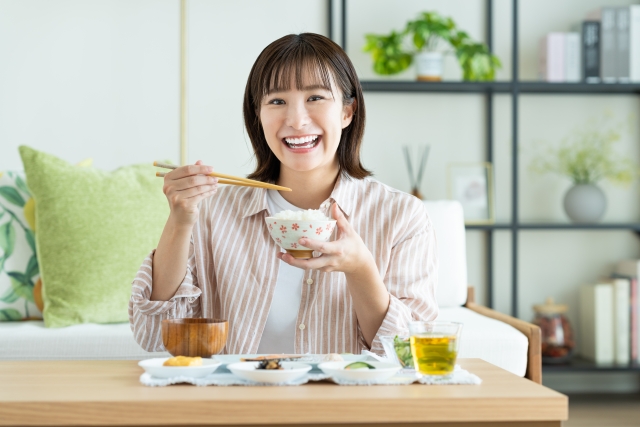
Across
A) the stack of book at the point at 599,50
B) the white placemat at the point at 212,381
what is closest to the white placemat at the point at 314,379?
Answer: the white placemat at the point at 212,381

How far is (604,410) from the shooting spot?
3.36 metres

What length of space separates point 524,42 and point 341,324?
8.38ft

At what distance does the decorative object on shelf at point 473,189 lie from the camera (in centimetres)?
358

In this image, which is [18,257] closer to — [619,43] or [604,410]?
[604,410]

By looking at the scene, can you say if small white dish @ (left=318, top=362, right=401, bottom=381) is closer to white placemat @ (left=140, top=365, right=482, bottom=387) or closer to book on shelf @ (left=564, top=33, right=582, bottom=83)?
white placemat @ (left=140, top=365, right=482, bottom=387)

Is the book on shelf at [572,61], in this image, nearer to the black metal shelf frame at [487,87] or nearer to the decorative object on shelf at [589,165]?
the black metal shelf frame at [487,87]

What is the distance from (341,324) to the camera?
1.66 meters

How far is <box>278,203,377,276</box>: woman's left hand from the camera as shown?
49.8 inches

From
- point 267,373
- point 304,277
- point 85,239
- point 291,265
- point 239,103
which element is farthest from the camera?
point 239,103

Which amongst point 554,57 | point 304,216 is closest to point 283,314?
point 304,216

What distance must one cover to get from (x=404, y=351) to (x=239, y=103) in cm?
252

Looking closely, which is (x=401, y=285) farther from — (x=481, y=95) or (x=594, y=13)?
(x=594, y=13)

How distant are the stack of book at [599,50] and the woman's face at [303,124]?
219 centimetres

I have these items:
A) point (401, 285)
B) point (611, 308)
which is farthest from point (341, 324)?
point (611, 308)
